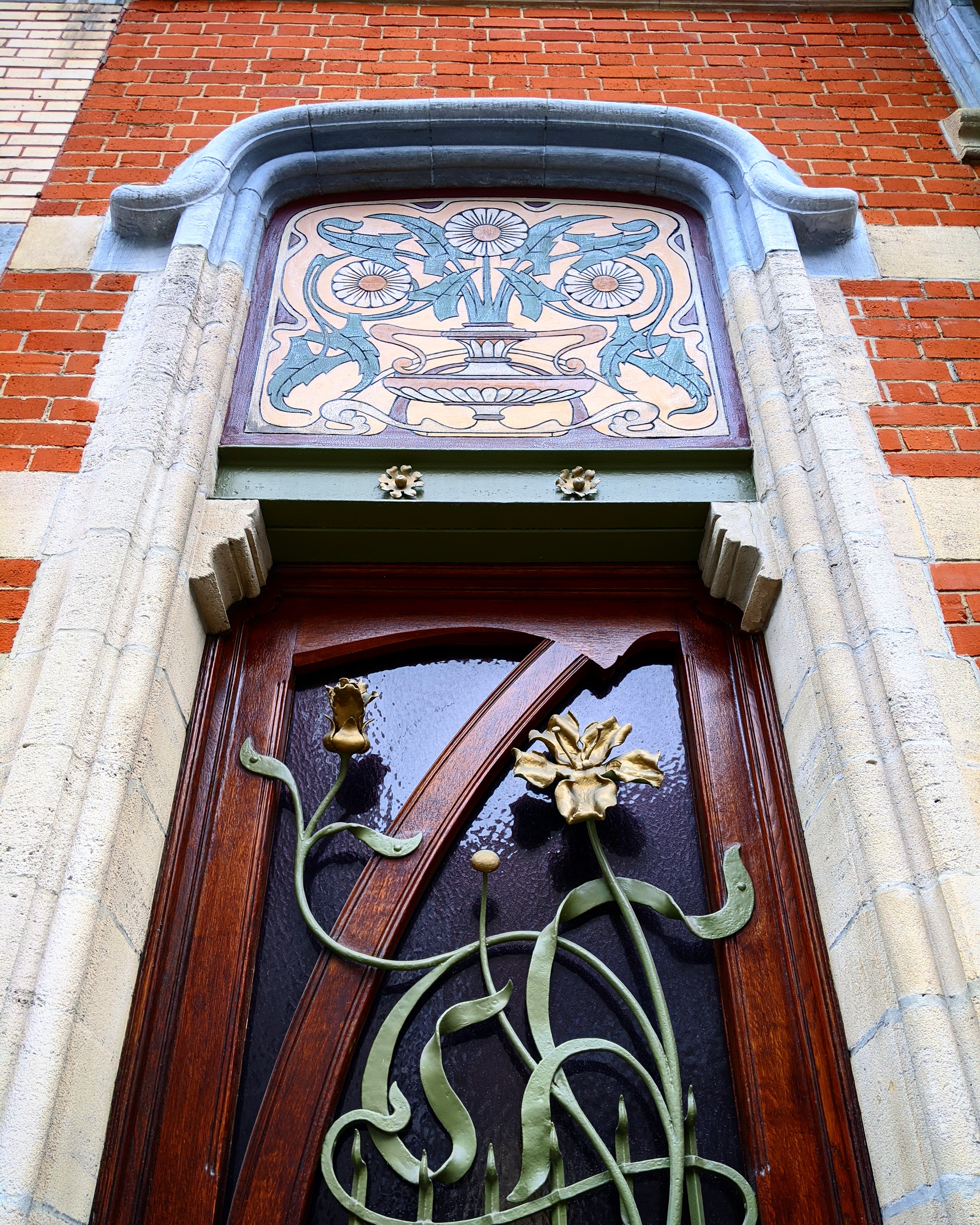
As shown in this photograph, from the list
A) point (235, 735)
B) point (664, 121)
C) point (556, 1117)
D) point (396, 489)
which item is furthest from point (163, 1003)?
point (664, 121)

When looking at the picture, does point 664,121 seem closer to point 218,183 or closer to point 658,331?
point 658,331

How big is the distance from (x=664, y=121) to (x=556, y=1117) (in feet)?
9.52

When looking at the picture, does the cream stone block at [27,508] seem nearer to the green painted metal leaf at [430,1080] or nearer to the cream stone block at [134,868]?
the cream stone block at [134,868]

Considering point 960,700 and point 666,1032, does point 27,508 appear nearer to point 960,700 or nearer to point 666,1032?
point 666,1032

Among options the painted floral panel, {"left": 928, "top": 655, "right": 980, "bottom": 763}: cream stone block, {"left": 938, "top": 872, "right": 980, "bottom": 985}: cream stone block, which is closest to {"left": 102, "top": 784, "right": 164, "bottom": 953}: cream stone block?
the painted floral panel

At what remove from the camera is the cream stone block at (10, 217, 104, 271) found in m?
3.00

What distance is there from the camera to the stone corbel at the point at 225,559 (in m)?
2.47

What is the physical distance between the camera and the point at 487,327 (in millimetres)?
3055

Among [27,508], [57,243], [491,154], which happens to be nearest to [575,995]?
[27,508]

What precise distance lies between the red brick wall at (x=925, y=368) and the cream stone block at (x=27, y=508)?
199 centimetres

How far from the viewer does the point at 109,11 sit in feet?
12.4

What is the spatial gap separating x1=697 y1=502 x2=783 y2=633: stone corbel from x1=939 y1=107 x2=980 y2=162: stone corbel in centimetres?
160

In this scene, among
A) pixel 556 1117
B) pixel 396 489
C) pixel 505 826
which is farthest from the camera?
pixel 396 489

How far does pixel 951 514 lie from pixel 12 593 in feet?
7.01
